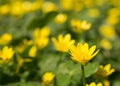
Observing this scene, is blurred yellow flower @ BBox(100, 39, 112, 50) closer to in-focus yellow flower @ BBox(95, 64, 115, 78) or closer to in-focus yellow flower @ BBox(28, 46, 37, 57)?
in-focus yellow flower @ BBox(28, 46, 37, 57)

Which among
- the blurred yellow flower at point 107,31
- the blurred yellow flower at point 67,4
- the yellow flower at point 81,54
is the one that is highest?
the blurred yellow flower at point 67,4

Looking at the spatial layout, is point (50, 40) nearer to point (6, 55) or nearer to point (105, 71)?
point (6, 55)

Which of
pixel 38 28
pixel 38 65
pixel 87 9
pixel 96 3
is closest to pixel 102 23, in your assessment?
pixel 87 9

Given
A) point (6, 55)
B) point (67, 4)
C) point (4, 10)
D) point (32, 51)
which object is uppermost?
point (67, 4)

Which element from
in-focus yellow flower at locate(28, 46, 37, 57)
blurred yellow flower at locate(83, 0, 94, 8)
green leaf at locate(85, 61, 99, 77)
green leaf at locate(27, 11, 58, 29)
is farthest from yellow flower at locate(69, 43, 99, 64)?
blurred yellow flower at locate(83, 0, 94, 8)

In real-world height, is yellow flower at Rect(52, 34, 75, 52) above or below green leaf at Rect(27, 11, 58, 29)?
below

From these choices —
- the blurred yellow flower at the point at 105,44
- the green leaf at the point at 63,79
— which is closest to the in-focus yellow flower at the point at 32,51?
the green leaf at the point at 63,79

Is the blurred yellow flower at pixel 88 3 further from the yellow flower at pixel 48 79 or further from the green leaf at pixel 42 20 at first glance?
the yellow flower at pixel 48 79

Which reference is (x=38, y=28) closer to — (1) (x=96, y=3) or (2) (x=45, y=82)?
(2) (x=45, y=82)

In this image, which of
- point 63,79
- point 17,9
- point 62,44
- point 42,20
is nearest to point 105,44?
point 42,20
